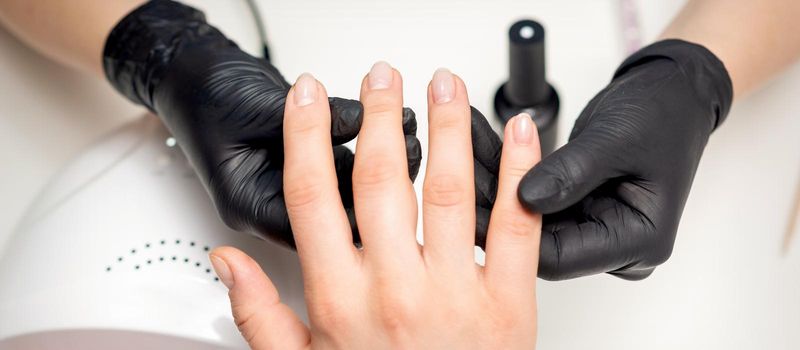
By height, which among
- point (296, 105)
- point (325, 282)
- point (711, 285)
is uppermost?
point (296, 105)

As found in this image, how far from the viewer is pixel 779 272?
84 cm

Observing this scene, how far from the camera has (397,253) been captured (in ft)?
1.92

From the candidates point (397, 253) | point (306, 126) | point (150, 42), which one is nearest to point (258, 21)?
point (150, 42)

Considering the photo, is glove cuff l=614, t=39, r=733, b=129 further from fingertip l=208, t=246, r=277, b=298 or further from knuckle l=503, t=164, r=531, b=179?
fingertip l=208, t=246, r=277, b=298

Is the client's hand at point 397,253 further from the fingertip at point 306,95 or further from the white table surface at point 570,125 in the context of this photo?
Result: the white table surface at point 570,125

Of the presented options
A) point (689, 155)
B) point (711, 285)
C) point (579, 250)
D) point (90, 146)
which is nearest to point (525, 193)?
point (579, 250)

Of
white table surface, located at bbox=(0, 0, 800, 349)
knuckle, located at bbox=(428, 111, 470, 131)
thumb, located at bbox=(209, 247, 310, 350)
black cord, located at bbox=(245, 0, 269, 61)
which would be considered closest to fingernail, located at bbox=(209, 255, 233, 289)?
thumb, located at bbox=(209, 247, 310, 350)

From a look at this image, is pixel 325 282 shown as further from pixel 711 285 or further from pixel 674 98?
pixel 711 285

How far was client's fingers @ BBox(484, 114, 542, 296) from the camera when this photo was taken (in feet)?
1.94

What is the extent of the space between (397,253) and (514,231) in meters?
0.10

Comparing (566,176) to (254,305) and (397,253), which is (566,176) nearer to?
(397,253)

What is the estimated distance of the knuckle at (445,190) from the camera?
593mm

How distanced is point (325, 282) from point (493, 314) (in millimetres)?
138

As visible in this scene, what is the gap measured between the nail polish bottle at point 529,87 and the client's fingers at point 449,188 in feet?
0.56
